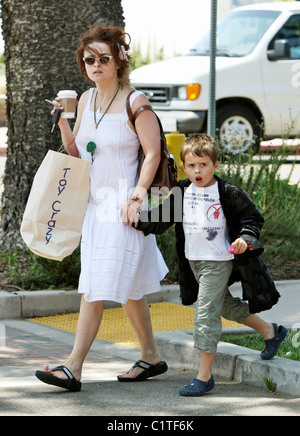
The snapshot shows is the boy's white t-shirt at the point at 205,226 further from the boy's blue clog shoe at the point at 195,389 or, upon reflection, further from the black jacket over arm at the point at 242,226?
the boy's blue clog shoe at the point at 195,389

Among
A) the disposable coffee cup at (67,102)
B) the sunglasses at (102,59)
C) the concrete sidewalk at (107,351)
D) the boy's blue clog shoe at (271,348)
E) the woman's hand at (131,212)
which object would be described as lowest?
the concrete sidewalk at (107,351)

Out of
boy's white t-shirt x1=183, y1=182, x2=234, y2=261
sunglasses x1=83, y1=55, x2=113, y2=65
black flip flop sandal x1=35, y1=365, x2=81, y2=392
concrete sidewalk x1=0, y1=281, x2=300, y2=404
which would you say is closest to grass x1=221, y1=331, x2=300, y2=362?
concrete sidewalk x1=0, y1=281, x2=300, y2=404

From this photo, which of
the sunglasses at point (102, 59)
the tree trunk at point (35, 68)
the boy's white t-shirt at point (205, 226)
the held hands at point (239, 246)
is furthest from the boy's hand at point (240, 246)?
the tree trunk at point (35, 68)

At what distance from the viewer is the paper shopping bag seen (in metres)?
5.14

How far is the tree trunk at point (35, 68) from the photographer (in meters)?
8.02

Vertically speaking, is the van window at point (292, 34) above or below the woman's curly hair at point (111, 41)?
above

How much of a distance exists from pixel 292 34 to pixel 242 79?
1200 mm

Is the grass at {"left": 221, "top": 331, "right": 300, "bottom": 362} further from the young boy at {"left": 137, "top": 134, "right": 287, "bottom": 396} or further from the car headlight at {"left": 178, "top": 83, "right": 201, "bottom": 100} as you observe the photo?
the car headlight at {"left": 178, "top": 83, "right": 201, "bottom": 100}

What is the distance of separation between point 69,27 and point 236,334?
327cm

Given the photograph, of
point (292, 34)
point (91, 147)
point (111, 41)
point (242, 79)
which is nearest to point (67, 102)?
point (91, 147)

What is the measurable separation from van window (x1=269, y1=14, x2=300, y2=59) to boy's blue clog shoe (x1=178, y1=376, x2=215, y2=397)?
1111cm

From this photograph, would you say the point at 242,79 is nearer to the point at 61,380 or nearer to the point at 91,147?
the point at 91,147

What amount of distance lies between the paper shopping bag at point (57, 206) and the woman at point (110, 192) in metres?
0.07
